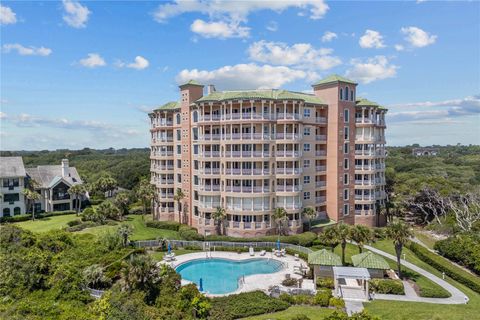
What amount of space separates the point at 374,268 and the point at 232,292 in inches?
530

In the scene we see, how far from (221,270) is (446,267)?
940 inches

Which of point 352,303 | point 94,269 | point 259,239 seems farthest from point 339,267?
point 94,269

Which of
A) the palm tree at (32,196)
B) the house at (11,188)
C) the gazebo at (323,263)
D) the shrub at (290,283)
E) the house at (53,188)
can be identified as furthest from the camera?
the house at (53,188)

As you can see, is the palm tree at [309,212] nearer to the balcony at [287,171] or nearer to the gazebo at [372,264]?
the balcony at [287,171]

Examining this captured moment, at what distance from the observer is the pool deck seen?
3013cm

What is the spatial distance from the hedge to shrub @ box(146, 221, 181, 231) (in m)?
33.2

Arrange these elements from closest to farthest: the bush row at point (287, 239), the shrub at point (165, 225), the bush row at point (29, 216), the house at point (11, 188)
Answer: the bush row at point (287, 239), the shrub at point (165, 225), the bush row at point (29, 216), the house at point (11, 188)

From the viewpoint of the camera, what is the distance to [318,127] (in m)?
48.9

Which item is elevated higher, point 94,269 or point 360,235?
point 360,235

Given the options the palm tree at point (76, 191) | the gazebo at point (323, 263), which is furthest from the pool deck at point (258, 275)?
the palm tree at point (76, 191)

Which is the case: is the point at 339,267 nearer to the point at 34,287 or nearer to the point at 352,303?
the point at 352,303

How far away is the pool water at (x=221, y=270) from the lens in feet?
102

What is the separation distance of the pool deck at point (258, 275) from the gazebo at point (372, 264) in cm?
499

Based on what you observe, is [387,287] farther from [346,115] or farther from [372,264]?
[346,115]
